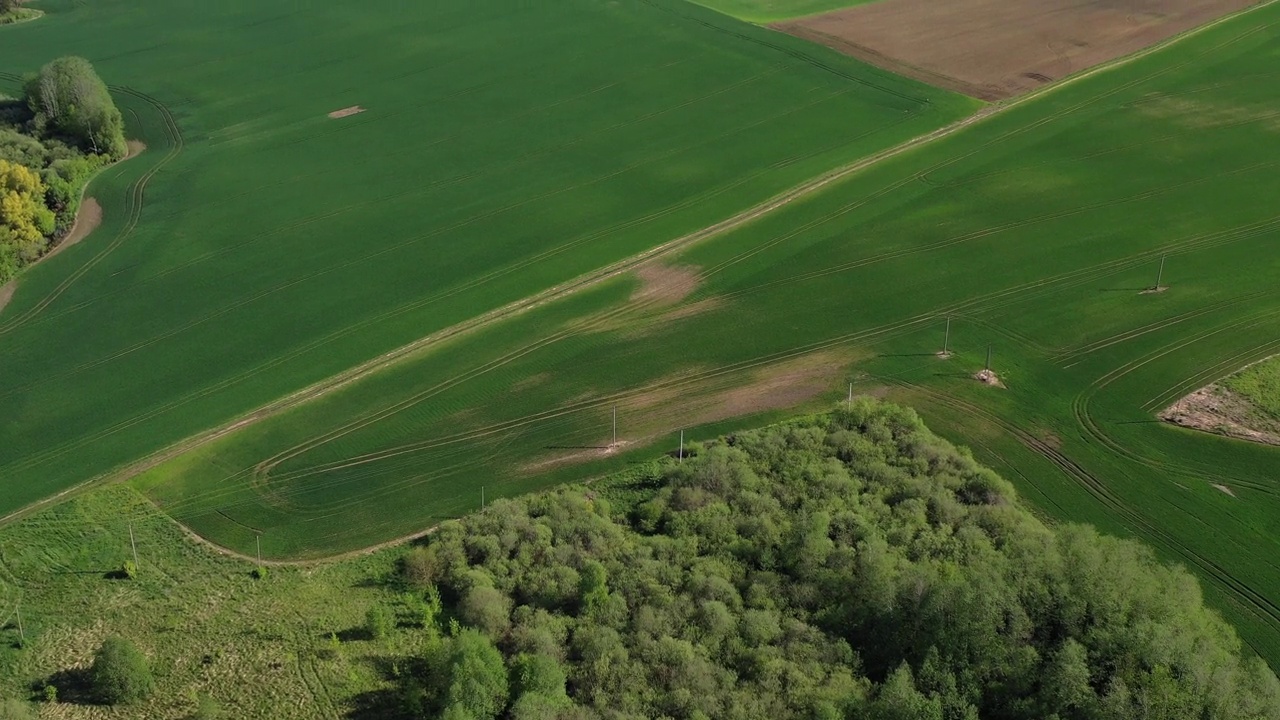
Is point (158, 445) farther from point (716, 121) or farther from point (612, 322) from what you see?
point (716, 121)

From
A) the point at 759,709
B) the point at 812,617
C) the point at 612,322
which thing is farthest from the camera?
the point at 612,322

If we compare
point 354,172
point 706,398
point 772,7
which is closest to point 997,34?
point 772,7

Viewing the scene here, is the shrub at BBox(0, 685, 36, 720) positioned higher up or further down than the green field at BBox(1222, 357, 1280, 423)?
higher up

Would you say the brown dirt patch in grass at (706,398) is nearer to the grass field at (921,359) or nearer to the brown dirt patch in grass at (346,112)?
the grass field at (921,359)

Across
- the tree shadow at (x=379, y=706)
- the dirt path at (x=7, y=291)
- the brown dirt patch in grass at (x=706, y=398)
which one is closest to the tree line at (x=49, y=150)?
the dirt path at (x=7, y=291)

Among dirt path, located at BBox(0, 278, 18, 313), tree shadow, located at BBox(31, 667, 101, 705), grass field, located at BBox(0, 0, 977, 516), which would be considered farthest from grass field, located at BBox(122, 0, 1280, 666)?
dirt path, located at BBox(0, 278, 18, 313)

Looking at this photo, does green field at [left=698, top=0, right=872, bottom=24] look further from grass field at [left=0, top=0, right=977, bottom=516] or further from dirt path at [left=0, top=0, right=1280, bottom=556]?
dirt path at [left=0, top=0, right=1280, bottom=556]

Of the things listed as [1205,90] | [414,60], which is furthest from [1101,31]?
[414,60]
